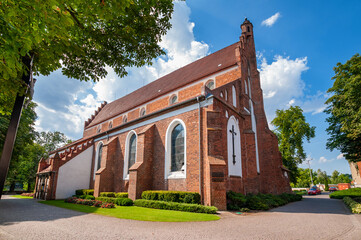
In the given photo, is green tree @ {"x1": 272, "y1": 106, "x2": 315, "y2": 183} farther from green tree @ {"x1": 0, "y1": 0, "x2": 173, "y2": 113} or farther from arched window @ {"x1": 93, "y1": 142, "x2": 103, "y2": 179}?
green tree @ {"x1": 0, "y1": 0, "x2": 173, "y2": 113}

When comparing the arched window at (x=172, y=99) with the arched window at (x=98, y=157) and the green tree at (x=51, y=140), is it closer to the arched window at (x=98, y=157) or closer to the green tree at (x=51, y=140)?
the arched window at (x=98, y=157)

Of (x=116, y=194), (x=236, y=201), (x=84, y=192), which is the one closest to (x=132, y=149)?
(x=116, y=194)

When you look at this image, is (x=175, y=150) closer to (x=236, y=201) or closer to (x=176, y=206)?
(x=176, y=206)

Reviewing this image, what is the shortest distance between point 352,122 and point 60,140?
55.7 meters

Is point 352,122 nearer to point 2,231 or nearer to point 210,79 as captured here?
point 210,79

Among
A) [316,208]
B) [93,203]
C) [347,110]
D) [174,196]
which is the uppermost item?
[347,110]

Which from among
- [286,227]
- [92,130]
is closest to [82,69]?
[286,227]

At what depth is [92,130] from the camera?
1388 inches

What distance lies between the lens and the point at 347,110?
18516 mm

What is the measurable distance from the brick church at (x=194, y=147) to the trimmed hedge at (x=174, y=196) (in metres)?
0.54

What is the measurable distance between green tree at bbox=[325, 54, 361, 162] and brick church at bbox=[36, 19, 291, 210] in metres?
6.22

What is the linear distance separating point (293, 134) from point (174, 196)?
28419 millimetres

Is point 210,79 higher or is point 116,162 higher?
point 210,79

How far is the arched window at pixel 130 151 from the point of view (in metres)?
18.4
